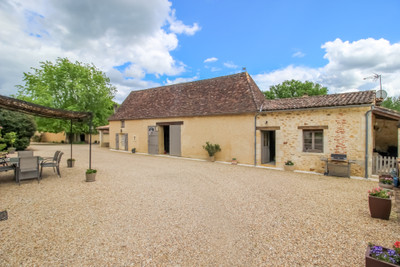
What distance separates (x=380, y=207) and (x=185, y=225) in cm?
434

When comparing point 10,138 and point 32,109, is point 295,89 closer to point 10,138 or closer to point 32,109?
point 32,109

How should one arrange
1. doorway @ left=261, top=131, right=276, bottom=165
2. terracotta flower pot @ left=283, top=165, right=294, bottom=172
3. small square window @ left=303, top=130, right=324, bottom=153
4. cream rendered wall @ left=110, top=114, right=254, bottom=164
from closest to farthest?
small square window @ left=303, top=130, right=324, bottom=153 < terracotta flower pot @ left=283, top=165, right=294, bottom=172 < doorway @ left=261, top=131, right=276, bottom=165 < cream rendered wall @ left=110, top=114, right=254, bottom=164

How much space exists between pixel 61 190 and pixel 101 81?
25813 millimetres

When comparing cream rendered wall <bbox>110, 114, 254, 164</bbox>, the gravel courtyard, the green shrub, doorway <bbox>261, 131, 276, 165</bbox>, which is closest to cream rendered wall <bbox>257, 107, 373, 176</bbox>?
doorway <bbox>261, 131, 276, 165</bbox>

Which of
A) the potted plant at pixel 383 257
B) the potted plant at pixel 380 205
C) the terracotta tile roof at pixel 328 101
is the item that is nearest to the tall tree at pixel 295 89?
the terracotta tile roof at pixel 328 101

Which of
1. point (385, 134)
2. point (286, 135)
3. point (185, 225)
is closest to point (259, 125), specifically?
point (286, 135)

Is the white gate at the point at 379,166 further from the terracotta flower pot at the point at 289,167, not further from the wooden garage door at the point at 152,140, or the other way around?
the wooden garage door at the point at 152,140

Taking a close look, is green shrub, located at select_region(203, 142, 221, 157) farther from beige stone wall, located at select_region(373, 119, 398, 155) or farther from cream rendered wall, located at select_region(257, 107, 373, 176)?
beige stone wall, located at select_region(373, 119, 398, 155)

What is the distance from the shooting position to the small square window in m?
9.91

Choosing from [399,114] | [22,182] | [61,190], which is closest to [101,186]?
[61,190]

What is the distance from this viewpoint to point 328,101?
978 centimetres

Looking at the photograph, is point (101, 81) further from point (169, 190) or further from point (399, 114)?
point (399, 114)

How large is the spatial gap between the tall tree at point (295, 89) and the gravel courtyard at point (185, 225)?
23.7 meters

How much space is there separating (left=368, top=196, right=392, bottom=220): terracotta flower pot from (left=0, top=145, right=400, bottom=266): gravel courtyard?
0.57 feet
